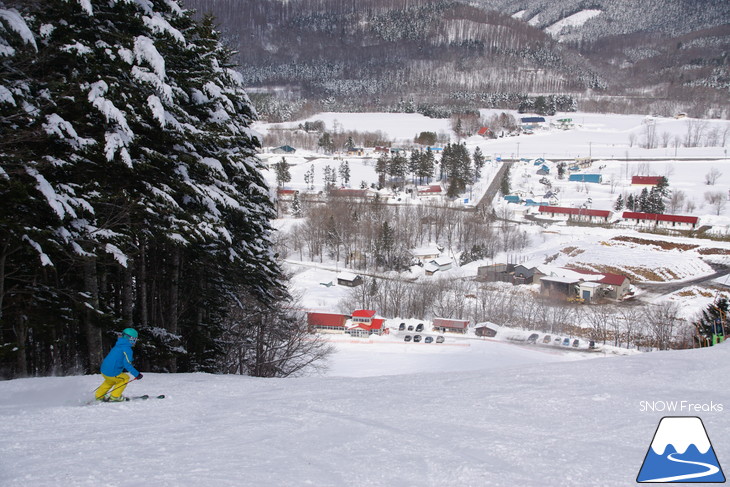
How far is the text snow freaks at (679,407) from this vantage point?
4961 mm

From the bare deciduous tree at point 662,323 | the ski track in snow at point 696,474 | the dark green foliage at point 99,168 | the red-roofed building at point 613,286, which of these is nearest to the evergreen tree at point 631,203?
the red-roofed building at point 613,286

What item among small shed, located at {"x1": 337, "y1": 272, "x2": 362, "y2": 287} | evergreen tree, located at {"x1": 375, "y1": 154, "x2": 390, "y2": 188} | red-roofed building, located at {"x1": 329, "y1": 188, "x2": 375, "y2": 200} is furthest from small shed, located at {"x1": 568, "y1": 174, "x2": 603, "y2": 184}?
small shed, located at {"x1": 337, "y1": 272, "x2": 362, "y2": 287}

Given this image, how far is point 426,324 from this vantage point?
28.8 meters

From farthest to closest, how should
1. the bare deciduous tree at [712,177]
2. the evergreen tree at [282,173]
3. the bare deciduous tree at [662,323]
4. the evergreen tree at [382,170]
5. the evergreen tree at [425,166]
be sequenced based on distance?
the evergreen tree at [382,170] → the evergreen tree at [425,166] → the evergreen tree at [282,173] → the bare deciduous tree at [712,177] → the bare deciduous tree at [662,323]

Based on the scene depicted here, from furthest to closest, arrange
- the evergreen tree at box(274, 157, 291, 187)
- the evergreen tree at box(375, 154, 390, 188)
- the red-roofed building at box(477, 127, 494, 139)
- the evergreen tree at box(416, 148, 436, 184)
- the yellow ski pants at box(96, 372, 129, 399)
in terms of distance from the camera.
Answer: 1. the red-roofed building at box(477, 127, 494, 139)
2. the evergreen tree at box(375, 154, 390, 188)
3. the evergreen tree at box(416, 148, 436, 184)
4. the evergreen tree at box(274, 157, 291, 187)
5. the yellow ski pants at box(96, 372, 129, 399)

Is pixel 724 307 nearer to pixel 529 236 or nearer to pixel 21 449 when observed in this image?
pixel 21 449

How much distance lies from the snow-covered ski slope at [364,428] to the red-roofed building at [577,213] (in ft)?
164

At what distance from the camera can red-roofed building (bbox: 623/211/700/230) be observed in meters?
49.8

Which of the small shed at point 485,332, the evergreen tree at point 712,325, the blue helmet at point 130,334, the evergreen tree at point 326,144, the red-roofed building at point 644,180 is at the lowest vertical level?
the small shed at point 485,332

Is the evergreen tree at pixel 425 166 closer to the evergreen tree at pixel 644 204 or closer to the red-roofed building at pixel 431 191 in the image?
the red-roofed building at pixel 431 191

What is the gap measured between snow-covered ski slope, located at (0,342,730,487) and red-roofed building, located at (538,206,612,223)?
49892 millimetres

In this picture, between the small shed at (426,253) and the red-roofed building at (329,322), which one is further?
the small shed at (426,253)

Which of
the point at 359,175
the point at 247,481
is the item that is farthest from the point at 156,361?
the point at 359,175

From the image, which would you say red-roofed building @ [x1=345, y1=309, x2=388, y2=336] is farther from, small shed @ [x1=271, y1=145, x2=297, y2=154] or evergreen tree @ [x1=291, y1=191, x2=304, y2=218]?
small shed @ [x1=271, y1=145, x2=297, y2=154]
